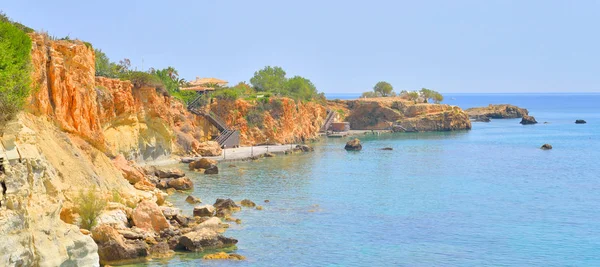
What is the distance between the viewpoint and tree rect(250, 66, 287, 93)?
12812cm

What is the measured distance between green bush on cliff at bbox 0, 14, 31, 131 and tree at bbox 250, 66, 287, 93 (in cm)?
8786

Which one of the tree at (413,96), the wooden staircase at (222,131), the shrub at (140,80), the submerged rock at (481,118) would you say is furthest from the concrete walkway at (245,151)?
the submerged rock at (481,118)

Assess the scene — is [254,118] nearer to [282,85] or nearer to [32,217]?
[282,85]

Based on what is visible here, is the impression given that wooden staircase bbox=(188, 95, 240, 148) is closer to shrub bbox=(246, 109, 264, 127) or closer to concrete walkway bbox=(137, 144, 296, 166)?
concrete walkway bbox=(137, 144, 296, 166)

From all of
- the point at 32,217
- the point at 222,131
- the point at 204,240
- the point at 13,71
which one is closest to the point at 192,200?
the point at 204,240

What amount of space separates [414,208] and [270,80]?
8661 cm

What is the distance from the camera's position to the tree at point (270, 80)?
128 metres

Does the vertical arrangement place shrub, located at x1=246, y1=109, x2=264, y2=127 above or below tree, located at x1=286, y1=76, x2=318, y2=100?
below

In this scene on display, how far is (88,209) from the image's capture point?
3359 cm

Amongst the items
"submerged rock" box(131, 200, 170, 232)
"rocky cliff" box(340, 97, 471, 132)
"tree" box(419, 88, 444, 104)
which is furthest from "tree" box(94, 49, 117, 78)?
"tree" box(419, 88, 444, 104)

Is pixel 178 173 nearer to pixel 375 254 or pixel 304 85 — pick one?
pixel 375 254

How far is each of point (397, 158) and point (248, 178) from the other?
Answer: 84.5 ft

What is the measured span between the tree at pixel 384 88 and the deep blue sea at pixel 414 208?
8862cm

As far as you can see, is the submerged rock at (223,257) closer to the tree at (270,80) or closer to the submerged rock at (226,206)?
the submerged rock at (226,206)
